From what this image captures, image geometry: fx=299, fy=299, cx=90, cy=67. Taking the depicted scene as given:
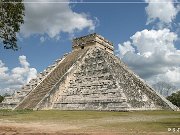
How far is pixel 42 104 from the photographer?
32.8 m

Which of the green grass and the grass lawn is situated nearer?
the grass lawn

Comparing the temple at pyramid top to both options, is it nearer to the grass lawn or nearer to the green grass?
the green grass

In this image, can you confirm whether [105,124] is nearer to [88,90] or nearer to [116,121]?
[116,121]

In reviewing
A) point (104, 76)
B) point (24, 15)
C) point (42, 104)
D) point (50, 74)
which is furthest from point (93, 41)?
point (24, 15)

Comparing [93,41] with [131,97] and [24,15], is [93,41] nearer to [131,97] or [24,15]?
[131,97]

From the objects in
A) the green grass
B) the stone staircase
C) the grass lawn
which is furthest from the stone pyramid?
the grass lawn

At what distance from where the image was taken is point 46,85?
37344mm

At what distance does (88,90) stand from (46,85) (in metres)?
7.06

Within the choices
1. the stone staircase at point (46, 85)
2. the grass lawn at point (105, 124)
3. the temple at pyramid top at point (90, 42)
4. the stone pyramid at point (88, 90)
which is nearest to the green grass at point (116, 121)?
the grass lawn at point (105, 124)

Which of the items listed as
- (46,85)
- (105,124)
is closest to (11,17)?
(105,124)

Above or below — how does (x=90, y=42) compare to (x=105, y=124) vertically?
above

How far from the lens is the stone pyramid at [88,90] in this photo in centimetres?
3028

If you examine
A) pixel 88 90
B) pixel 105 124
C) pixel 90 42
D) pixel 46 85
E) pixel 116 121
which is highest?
pixel 90 42

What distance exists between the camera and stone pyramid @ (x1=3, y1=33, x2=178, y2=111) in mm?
30281
